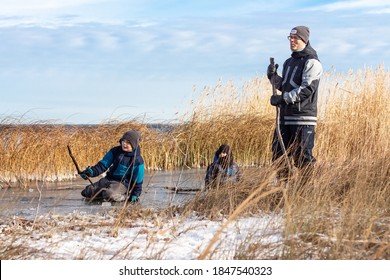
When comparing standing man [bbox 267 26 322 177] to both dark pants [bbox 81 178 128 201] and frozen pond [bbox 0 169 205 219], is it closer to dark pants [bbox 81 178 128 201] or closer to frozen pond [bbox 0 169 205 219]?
frozen pond [bbox 0 169 205 219]

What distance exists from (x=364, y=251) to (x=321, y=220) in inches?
30.6

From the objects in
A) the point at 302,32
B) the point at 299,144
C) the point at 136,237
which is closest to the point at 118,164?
the point at 299,144

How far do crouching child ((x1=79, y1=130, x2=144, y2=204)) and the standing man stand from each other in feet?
6.84

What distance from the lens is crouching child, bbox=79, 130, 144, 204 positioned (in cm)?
865

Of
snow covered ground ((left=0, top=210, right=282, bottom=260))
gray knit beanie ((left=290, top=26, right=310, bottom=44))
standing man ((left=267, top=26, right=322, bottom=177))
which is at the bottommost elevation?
snow covered ground ((left=0, top=210, right=282, bottom=260))

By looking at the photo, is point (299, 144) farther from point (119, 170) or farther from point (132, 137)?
point (119, 170)

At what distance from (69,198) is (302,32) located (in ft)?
13.7

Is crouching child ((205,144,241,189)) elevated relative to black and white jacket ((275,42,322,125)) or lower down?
lower down

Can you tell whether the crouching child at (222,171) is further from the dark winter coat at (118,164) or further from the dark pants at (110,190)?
the dark pants at (110,190)

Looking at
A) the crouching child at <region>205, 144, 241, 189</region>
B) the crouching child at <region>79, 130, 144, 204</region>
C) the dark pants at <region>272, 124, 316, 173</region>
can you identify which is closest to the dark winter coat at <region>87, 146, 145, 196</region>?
the crouching child at <region>79, 130, 144, 204</region>

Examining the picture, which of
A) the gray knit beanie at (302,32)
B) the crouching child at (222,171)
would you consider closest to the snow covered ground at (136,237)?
the crouching child at (222,171)

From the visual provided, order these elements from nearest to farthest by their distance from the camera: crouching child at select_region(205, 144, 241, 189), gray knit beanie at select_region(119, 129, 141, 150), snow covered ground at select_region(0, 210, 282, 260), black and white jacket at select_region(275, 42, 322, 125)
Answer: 1. snow covered ground at select_region(0, 210, 282, 260)
2. crouching child at select_region(205, 144, 241, 189)
3. black and white jacket at select_region(275, 42, 322, 125)
4. gray knit beanie at select_region(119, 129, 141, 150)
